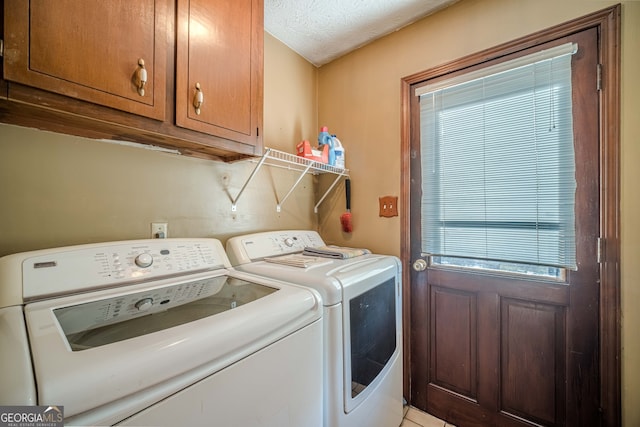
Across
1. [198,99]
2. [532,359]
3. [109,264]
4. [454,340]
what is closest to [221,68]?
[198,99]

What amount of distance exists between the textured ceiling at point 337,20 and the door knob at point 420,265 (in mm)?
1591

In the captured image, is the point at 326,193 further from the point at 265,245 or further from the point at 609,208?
the point at 609,208

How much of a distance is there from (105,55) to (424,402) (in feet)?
7.75

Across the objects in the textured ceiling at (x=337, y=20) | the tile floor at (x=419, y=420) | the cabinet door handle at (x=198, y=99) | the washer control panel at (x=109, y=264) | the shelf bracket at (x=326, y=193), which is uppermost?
the textured ceiling at (x=337, y=20)

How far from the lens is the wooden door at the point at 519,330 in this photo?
1.20 m

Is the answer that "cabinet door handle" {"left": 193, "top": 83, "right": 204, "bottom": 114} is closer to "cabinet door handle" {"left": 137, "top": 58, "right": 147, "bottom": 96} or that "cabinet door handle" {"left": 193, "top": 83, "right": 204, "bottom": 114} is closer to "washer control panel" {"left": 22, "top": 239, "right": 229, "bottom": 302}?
"cabinet door handle" {"left": 137, "top": 58, "right": 147, "bottom": 96}

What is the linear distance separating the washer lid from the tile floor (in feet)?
4.14

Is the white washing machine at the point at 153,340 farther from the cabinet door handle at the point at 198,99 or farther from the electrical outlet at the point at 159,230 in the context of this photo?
the cabinet door handle at the point at 198,99

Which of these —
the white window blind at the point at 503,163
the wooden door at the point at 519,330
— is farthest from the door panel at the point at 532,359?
the white window blind at the point at 503,163

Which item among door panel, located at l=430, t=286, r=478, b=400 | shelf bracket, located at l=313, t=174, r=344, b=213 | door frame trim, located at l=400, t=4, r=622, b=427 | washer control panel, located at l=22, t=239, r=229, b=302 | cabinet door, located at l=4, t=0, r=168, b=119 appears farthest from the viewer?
shelf bracket, located at l=313, t=174, r=344, b=213

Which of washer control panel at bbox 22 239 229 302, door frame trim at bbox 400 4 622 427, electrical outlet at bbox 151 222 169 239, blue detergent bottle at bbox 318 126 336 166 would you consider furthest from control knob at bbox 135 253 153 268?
door frame trim at bbox 400 4 622 427

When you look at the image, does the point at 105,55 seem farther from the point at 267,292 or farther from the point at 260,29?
the point at 267,292

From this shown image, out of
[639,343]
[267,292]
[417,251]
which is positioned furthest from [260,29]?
[639,343]

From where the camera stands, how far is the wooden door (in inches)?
47.4
